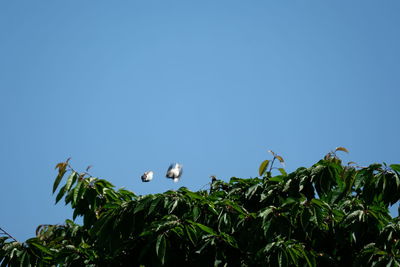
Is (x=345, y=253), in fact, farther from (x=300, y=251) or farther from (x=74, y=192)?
(x=74, y=192)

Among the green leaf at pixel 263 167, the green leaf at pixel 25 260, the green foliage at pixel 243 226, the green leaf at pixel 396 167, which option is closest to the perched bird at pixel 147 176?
the green foliage at pixel 243 226

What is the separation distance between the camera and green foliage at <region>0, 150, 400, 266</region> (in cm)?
476

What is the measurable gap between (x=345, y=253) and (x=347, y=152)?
1169 mm

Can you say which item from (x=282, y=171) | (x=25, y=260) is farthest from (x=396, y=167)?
(x=25, y=260)

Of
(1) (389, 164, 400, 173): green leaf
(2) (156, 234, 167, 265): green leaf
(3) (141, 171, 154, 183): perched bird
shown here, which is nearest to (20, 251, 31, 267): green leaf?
(2) (156, 234, 167, 265): green leaf

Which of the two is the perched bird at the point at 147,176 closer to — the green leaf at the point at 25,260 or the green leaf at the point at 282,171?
the green leaf at the point at 282,171

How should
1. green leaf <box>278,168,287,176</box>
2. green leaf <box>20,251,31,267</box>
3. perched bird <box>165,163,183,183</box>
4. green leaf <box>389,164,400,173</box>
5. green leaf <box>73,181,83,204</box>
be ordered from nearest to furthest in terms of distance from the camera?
green leaf <box>389,164,400,173</box>, green leaf <box>20,251,31,267</box>, green leaf <box>73,181,83,204</box>, green leaf <box>278,168,287,176</box>, perched bird <box>165,163,183,183</box>

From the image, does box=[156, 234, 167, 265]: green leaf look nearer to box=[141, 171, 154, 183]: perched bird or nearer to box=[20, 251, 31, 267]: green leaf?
box=[20, 251, 31, 267]: green leaf

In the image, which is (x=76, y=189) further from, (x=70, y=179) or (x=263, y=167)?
(x=263, y=167)

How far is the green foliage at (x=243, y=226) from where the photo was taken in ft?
15.6

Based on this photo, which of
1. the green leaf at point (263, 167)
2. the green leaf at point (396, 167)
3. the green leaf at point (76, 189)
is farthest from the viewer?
the green leaf at point (263, 167)

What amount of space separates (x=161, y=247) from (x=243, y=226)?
0.99 meters

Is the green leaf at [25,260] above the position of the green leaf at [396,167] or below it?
below

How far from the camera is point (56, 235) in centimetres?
723
